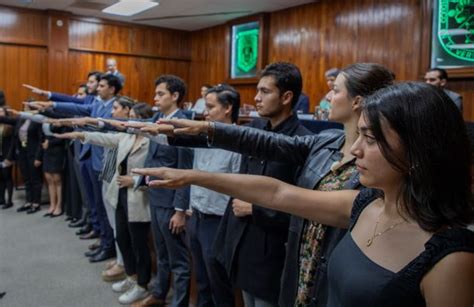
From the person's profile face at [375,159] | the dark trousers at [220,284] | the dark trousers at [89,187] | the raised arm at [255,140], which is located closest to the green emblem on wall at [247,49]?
the dark trousers at [89,187]

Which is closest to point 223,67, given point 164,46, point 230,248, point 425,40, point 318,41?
point 164,46

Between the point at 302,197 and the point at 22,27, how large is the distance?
7457 mm

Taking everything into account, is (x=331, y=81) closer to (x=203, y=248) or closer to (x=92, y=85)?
(x=203, y=248)

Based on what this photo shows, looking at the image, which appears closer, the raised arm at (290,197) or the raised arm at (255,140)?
the raised arm at (290,197)

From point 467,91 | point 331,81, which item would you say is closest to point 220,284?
point 331,81

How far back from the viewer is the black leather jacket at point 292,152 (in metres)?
1.42

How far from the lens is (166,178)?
3.58 ft


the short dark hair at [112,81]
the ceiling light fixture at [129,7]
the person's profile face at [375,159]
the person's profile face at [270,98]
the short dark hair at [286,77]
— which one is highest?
the ceiling light fixture at [129,7]

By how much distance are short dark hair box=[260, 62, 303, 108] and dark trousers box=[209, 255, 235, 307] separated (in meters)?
0.86

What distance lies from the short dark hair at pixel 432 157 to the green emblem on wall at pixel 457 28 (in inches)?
173

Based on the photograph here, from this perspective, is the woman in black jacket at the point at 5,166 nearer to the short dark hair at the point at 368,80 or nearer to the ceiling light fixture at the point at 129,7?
the ceiling light fixture at the point at 129,7

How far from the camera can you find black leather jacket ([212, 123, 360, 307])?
142cm

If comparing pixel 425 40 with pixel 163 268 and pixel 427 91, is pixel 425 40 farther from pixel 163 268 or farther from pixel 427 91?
pixel 427 91

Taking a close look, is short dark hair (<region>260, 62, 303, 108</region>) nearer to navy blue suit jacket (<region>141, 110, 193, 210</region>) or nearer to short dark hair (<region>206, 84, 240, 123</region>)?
short dark hair (<region>206, 84, 240, 123</region>)
